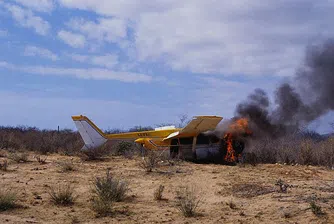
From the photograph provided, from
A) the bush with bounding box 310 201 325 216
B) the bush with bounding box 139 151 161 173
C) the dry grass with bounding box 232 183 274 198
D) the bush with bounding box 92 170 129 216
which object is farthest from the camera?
the bush with bounding box 139 151 161 173

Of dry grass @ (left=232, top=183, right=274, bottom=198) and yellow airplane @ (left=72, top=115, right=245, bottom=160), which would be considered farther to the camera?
yellow airplane @ (left=72, top=115, right=245, bottom=160)

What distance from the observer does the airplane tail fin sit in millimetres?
24219

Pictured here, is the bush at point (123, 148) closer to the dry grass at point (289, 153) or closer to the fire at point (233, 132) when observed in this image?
the fire at point (233, 132)

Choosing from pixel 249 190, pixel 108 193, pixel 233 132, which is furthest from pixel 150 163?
pixel 233 132

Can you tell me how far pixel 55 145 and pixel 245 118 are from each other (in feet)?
37.2

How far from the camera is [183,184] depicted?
1510cm

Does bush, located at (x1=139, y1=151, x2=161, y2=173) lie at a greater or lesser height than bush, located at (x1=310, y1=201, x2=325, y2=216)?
greater

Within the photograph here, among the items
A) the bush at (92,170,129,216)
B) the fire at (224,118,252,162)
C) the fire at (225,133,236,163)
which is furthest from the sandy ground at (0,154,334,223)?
the fire at (224,118,252,162)

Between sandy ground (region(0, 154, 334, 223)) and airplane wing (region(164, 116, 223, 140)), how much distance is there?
2.38 metres

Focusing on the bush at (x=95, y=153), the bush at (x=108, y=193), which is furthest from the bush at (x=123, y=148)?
the bush at (x=108, y=193)

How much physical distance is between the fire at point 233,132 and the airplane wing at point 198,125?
712 millimetres

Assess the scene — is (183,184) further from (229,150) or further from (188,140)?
(188,140)

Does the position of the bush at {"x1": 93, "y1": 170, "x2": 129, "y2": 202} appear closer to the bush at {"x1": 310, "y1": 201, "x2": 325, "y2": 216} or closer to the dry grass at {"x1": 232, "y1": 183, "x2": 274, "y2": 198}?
the dry grass at {"x1": 232, "y1": 183, "x2": 274, "y2": 198}

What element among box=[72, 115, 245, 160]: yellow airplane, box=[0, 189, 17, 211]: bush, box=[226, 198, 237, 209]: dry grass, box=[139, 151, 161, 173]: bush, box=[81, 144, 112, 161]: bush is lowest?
box=[226, 198, 237, 209]: dry grass
